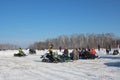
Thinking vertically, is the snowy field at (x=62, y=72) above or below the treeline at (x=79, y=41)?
below

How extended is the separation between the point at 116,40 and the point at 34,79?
127m

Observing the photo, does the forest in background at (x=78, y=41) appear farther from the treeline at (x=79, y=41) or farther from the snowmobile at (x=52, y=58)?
the snowmobile at (x=52, y=58)

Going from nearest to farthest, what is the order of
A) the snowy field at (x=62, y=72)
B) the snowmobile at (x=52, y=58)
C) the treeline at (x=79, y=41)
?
1. the snowy field at (x=62, y=72)
2. the snowmobile at (x=52, y=58)
3. the treeline at (x=79, y=41)

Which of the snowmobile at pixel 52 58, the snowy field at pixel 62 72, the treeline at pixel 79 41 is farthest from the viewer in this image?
the treeline at pixel 79 41

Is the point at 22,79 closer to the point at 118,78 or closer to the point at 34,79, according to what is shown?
the point at 34,79

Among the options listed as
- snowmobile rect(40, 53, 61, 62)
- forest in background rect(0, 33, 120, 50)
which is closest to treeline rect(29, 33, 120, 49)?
forest in background rect(0, 33, 120, 50)

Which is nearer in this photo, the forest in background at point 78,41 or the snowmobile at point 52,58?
the snowmobile at point 52,58

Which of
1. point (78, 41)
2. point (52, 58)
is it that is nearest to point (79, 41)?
point (78, 41)

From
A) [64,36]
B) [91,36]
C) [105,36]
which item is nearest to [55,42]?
[64,36]

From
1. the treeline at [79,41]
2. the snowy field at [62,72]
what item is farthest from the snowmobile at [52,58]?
the treeline at [79,41]

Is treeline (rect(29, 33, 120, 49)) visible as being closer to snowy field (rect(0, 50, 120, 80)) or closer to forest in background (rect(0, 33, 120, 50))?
forest in background (rect(0, 33, 120, 50))

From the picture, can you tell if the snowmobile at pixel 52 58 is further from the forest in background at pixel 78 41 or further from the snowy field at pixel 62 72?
the forest in background at pixel 78 41

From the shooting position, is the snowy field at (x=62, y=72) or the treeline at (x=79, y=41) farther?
the treeline at (x=79, y=41)

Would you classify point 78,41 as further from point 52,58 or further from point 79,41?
point 52,58
